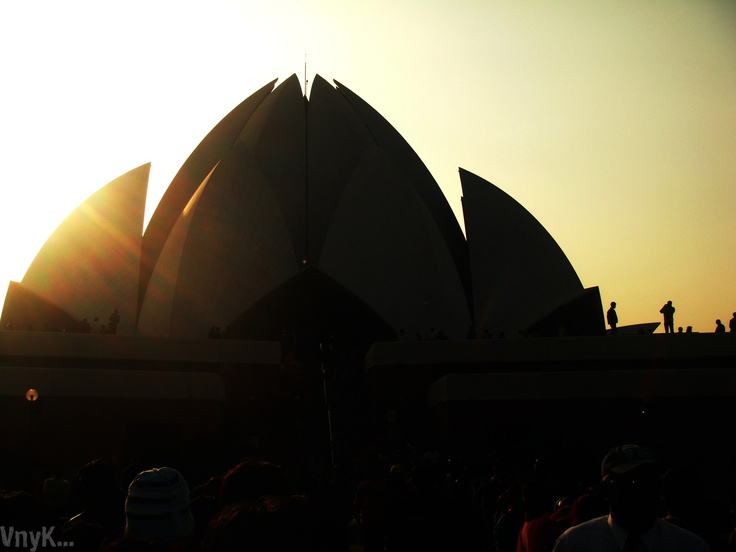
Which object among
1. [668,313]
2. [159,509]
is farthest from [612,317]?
[159,509]

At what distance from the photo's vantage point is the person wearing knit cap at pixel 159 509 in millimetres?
2820

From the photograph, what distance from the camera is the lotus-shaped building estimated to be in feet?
58.2

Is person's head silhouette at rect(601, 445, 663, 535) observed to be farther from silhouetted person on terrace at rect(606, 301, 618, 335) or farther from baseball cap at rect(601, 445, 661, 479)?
silhouetted person on terrace at rect(606, 301, 618, 335)

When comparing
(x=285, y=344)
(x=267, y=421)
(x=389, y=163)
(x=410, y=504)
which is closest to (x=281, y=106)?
(x=389, y=163)

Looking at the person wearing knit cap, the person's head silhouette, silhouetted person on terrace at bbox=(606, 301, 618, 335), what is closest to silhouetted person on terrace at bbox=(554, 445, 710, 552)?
the person's head silhouette

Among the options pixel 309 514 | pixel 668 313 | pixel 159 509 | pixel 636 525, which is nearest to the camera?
pixel 309 514

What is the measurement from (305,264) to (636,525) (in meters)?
16.6

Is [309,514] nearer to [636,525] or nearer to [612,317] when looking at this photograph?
[636,525]

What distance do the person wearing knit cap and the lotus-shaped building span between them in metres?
13.8

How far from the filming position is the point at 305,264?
1872 centimetres

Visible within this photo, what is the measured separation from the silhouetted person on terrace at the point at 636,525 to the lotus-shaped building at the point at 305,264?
47.6 feet

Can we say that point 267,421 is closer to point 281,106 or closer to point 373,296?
point 373,296

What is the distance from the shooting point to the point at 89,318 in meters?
18.3

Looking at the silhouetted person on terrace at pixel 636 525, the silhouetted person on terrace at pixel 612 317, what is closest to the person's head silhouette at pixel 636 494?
the silhouetted person on terrace at pixel 636 525
